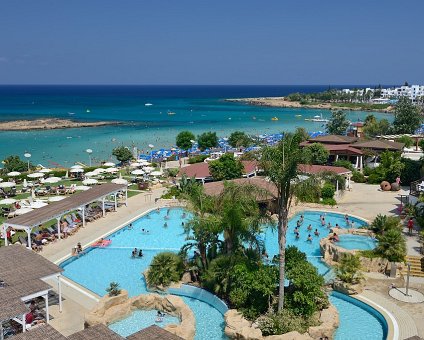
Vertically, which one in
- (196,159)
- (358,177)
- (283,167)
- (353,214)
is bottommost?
(353,214)

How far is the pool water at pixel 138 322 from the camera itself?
15.0m

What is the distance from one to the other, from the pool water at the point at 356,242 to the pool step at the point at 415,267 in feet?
8.59

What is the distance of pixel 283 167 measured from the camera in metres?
13.5

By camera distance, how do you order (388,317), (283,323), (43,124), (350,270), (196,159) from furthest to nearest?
(43,124) → (196,159) → (350,270) → (388,317) → (283,323)

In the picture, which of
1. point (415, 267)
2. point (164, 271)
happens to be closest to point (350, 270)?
point (415, 267)

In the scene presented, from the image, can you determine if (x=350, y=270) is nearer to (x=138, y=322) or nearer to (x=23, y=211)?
(x=138, y=322)

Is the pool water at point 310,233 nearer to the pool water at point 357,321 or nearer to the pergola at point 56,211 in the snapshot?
the pool water at point 357,321

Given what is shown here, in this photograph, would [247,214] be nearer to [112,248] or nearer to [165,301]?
[165,301]

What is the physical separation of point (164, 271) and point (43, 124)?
8223cm

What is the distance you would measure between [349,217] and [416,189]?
14.0 feet

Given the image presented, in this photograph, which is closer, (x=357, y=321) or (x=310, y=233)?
(x=357, y=321)

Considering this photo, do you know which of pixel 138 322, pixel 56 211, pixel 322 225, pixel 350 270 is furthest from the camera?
pixel 322 225

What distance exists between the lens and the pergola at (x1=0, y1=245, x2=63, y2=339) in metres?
12.8

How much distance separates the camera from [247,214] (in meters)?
17.8
